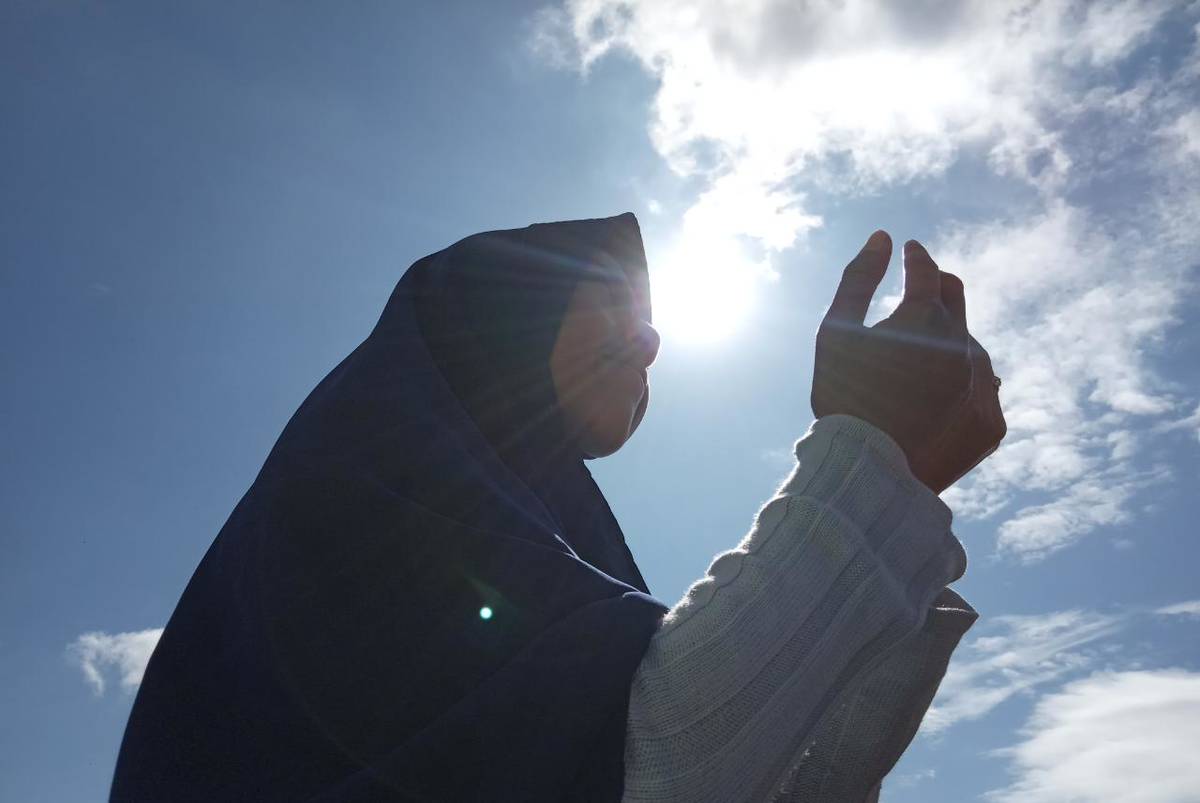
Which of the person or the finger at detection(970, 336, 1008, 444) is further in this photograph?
the finger at detection(970, 336, 1008, 444)

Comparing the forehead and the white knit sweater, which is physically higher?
the forehead

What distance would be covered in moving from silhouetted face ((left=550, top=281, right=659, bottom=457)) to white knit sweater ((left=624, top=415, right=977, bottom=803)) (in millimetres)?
985

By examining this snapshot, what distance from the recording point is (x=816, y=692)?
114 centimetres

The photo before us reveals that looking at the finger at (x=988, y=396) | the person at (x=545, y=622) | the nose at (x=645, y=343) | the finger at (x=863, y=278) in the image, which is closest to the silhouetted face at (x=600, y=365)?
the nose at (x=645, y=343)

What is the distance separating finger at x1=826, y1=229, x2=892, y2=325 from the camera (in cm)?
144

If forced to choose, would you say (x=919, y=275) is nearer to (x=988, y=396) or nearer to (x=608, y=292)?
(x=988, y=396)

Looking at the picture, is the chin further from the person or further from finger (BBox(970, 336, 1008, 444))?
finger (BBox(970, 336, 1008, 444))

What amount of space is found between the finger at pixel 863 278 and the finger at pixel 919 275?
4cm

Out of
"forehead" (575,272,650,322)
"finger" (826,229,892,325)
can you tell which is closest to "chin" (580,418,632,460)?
"forehead" (575,272,650,322)

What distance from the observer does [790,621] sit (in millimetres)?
1130

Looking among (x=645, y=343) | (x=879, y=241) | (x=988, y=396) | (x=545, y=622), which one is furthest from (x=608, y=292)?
(x=545, y=622)

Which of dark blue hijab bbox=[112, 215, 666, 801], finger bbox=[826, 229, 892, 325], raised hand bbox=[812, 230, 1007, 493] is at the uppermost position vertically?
finger bbox=[826, 229, 892, 325]

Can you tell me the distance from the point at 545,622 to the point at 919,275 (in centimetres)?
82

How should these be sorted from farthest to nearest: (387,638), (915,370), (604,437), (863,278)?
1. (604,437)
2. (863,278)
3. (915,370)
4. (387,638)
